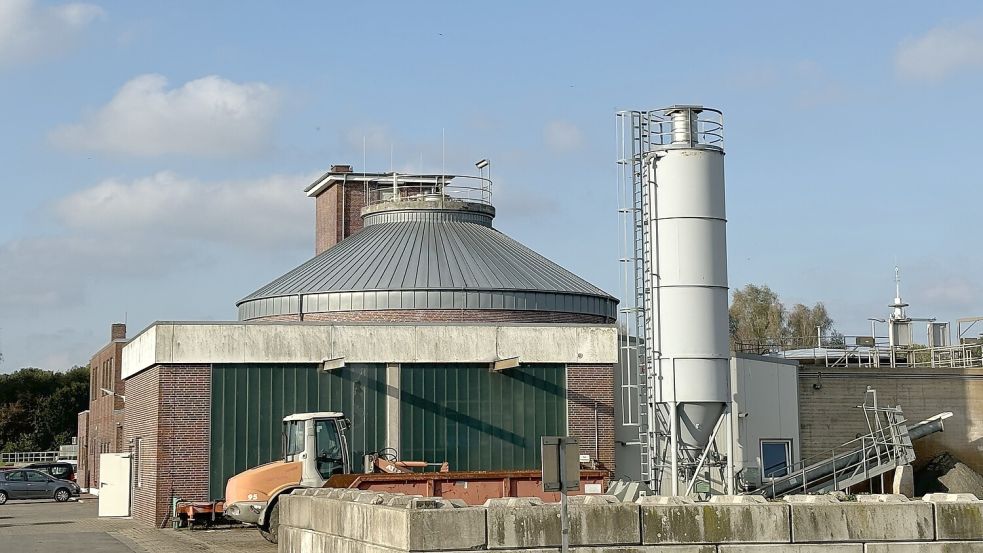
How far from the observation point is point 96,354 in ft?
224

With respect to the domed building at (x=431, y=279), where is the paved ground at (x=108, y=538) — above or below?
below

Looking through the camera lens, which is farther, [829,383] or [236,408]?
[829,383]

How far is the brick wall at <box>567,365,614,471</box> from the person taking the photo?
118 feet

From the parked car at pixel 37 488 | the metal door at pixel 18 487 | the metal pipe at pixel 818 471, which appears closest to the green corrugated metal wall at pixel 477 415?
the metal pipe at pixel 818 471

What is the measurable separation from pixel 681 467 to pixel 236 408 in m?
12.9

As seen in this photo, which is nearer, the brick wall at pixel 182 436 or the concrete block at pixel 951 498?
the concrete block at pixel 951 498

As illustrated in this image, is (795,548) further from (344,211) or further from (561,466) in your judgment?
(344,211)

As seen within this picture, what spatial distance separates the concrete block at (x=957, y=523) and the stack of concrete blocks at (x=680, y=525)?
14 mm

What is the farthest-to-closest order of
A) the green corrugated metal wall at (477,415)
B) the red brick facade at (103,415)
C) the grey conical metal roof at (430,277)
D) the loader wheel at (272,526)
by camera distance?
the red brick facade at (103,415) → the grey conical metal roof at (430,277) → the green corrugated metal wall at (477,415) → the loader wheel at (272,526)

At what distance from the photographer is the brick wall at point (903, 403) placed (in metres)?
40.2

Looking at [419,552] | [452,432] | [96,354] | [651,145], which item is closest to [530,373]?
[452,432]

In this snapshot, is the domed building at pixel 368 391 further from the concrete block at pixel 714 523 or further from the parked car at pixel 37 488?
the parked car at pixel 37 488

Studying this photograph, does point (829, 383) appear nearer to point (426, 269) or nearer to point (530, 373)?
point (530, 373)

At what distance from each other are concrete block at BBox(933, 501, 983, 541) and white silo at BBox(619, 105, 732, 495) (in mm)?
9849
